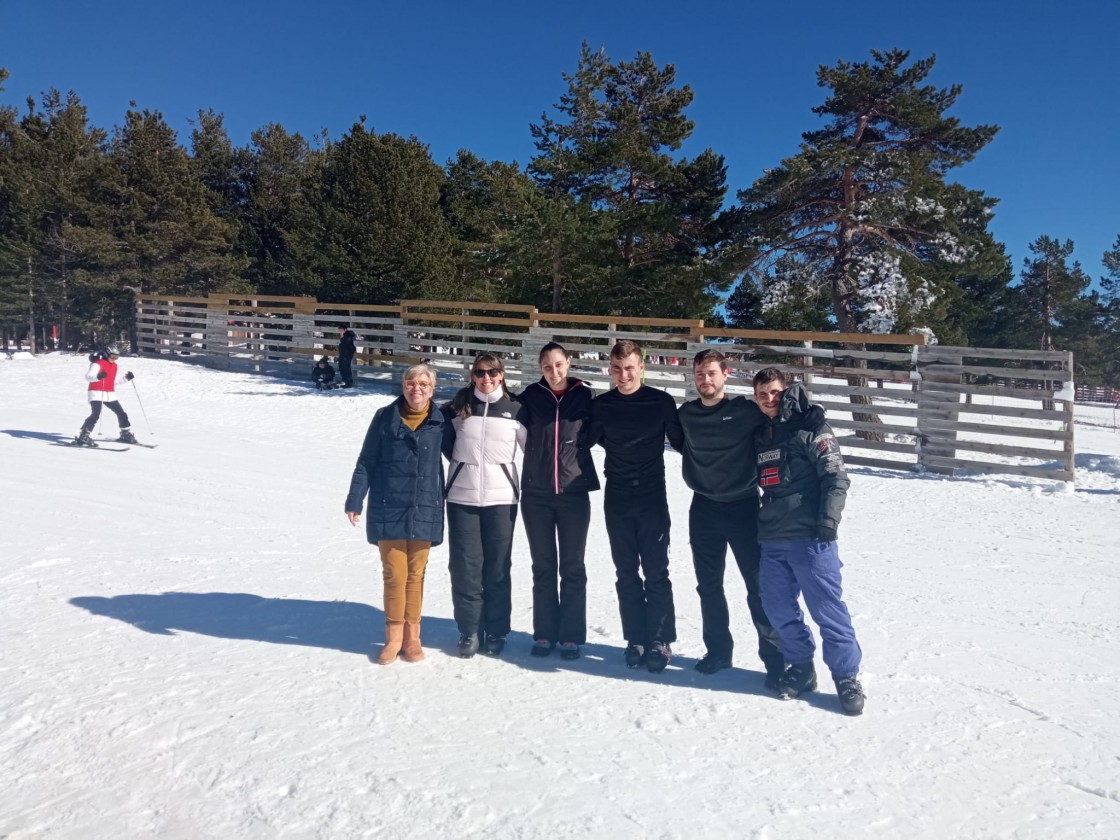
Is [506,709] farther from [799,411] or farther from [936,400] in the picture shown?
[936,400]

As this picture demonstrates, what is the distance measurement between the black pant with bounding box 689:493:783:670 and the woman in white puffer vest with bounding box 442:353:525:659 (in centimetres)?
96

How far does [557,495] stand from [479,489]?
40cm

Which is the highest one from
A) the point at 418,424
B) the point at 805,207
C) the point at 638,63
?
the point at 638,63

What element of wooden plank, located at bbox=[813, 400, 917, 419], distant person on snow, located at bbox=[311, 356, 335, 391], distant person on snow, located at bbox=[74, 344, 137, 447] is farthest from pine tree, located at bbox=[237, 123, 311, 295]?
wooden plank, located at bbox=[813, 400, 917, 419]

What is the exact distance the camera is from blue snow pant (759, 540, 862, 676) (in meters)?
3.68

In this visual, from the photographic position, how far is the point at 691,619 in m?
5.02

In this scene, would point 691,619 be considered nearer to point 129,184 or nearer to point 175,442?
point 175,442

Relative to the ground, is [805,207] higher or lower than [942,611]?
higher

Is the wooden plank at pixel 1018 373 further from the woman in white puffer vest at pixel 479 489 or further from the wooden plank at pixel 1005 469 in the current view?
the woman in white puffer vest at pixel 479 489

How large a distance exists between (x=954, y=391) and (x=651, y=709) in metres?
8.31

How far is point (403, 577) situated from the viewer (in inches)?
164

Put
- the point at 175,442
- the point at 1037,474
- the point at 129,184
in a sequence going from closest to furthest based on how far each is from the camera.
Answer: the point at 1037,474, the point at 175,442, the point at 129,184

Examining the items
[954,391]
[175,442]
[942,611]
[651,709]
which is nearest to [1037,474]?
[954,391]

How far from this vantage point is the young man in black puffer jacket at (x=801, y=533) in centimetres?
367
